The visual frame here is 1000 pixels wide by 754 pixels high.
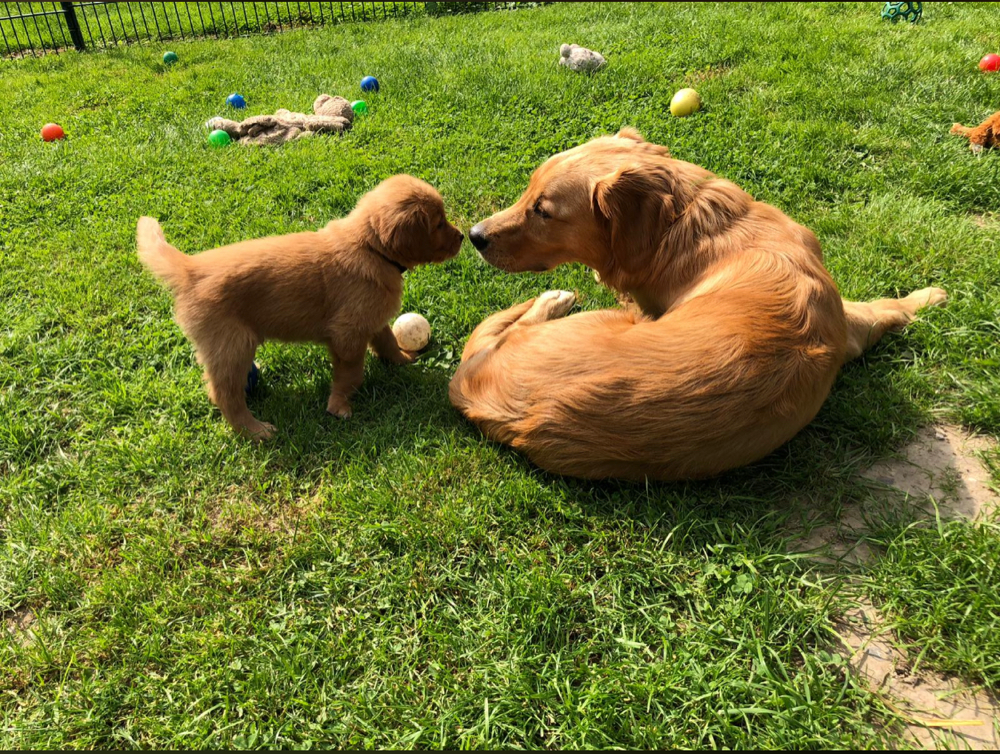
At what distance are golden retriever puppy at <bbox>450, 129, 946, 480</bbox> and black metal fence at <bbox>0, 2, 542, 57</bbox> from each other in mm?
9363

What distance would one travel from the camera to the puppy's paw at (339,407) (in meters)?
3.45

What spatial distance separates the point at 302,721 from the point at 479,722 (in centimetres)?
65

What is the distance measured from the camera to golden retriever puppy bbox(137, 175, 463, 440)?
10.5 ft

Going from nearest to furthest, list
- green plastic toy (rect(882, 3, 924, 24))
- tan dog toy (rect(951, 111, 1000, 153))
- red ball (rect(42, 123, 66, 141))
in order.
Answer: tan dog toy (rect(951, 111, 1000, 153)) → red ball (rect(42, 123, 66, 141)) → green plastic toy (rect(882, 3, 924, 24))

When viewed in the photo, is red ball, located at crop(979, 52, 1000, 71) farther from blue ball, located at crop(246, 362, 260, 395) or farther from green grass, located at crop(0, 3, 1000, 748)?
blue ball, located at crop(246, 362, 260, 395)

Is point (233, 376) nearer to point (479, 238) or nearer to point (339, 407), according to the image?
point (339, 407)

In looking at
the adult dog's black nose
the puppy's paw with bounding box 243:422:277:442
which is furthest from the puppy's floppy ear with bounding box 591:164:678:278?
the puppy's paw with bounding box 243:422:277:442

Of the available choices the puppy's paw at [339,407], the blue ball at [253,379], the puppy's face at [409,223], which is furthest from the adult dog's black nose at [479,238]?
the blue ball at [253,379]

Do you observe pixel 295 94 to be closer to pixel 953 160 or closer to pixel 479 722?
pixel 953 160

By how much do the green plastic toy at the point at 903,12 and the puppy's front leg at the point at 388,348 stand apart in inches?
306

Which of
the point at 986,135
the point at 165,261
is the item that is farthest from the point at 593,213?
the point at 986,135

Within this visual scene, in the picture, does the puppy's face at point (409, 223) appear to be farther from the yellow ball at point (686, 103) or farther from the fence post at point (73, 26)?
the fence post at point (73, 26)

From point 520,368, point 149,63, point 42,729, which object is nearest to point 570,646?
point 520,368

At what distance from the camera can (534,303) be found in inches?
148
